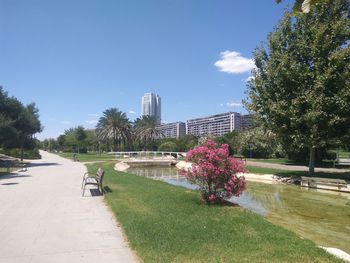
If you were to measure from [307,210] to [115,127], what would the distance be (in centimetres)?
6497

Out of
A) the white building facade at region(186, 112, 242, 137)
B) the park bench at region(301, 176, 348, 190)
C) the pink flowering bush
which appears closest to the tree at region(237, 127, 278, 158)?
the park bench at region(301, 176, 348, 190)

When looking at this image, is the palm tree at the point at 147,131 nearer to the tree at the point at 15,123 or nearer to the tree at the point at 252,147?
the tree at the point at 252,147

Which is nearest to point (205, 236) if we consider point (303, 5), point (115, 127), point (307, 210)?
point (303, 5)

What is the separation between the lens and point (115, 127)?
76500 mm

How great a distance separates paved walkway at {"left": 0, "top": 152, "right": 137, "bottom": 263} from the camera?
21.3ft

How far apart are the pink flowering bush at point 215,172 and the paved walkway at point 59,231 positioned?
3093 mm

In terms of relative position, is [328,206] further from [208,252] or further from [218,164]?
[208,252]

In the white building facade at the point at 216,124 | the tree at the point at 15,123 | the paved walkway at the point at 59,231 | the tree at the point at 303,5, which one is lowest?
the paved walkway at the point at 59,231

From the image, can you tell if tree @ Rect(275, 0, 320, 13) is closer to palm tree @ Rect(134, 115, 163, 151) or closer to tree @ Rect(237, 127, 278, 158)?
tree @ Rect(237, 127, 278, 158)

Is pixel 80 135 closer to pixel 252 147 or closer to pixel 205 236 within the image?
pixel 252 147

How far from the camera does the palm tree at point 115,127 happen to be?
3007 inches

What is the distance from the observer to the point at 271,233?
817 centimetres

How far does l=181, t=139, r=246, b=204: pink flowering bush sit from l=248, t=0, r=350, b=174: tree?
440 inches

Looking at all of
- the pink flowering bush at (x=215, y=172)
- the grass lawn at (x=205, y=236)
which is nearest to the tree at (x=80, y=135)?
the pink flowering bush at (x=215, y=172)
